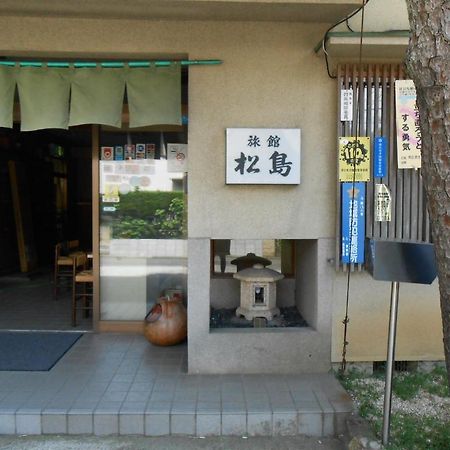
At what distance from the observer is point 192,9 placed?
4.64 m

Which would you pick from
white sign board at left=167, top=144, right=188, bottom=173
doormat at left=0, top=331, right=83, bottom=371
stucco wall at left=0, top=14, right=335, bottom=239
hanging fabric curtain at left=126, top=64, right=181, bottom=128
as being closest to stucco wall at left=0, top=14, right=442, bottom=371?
stucco wall at left=0, top=14, right=335, bottom=239

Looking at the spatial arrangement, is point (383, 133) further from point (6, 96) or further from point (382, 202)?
point (6, 96)

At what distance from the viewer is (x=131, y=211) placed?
6723 mm

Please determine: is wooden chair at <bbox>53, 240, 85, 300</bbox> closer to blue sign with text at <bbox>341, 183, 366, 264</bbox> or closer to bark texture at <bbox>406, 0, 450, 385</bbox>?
blue sign with text at <bbox>341, 183, 366, 264</bbox>

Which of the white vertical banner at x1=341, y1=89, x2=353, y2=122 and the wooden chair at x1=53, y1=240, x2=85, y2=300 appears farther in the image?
the wooden chair at x1=53, y1=240, x2=85, y2=300

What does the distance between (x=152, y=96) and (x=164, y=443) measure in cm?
373

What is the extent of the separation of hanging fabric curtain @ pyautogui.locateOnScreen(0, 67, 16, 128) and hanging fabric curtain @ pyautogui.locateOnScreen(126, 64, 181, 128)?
54.3 inches

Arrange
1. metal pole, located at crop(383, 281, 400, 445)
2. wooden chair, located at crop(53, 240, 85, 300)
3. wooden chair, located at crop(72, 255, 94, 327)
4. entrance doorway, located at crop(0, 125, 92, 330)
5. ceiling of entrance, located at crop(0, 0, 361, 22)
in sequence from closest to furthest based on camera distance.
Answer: metal pole, located at crop(383, 281, 400, 445) → ceiling of entrance, located at crop(0, 0, 361, 22) → wooden chair, located at crop(72, 255, 94, 327) → entrance doorway, located at crop(0, 125, 92, 330) → wooden chair, located at crop(53, 240, 85, 300)

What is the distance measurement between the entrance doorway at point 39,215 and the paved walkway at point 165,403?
2.13 metres

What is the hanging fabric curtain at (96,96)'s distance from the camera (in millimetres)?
5090

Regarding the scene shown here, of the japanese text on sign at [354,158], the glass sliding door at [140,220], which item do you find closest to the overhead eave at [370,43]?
the japanese text on sign at [354,158]

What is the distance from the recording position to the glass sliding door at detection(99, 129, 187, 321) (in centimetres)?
665

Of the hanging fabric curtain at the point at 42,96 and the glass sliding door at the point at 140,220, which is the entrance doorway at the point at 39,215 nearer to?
the glass sliding door at the point at 140,220

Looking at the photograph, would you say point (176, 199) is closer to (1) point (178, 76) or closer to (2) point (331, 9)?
(1) point (178, 76)
